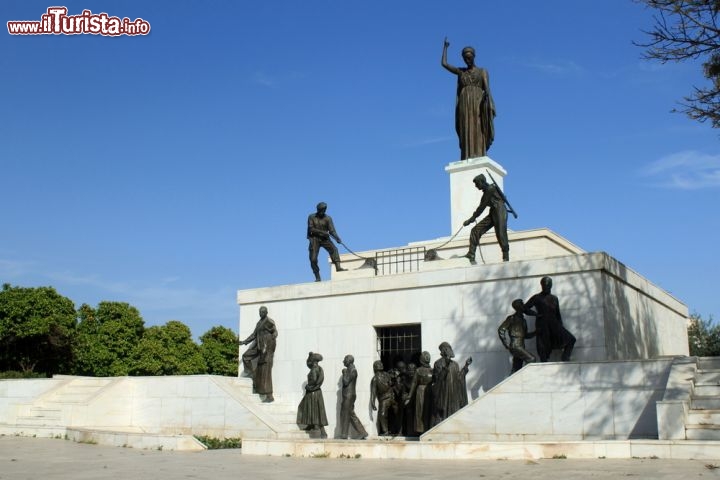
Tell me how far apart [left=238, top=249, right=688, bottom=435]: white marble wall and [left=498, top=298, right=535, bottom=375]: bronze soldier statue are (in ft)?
2.45

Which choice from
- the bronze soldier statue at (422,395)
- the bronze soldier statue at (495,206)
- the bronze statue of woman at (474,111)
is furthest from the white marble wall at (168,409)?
the bronze statue of woman at (474,111)

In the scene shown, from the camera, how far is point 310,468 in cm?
1162

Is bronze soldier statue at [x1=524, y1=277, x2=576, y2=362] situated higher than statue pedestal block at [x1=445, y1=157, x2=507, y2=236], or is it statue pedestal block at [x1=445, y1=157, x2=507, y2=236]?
statue pedestal block at [x1=445, y1=157, x2=507, y2=236]

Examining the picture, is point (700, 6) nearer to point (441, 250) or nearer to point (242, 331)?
point (441, 250)

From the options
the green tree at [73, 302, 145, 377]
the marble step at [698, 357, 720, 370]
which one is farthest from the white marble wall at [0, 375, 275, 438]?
the green tree at [73, 302, 145, 377]

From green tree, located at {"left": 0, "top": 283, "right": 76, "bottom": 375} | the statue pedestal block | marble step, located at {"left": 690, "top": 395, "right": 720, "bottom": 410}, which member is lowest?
marble step, located at {"left": 690, "top": 395, "right": 720, "bottom": 410}

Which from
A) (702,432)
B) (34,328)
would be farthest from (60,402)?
(702,432)

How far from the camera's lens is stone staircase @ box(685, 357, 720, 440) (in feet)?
39.4

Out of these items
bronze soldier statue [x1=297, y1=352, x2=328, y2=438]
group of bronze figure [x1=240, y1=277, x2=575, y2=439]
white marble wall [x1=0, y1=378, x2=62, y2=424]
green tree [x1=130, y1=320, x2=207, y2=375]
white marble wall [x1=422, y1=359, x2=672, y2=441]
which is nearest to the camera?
white marble wall [x1=422, y1=359, x2=672, y2=441]

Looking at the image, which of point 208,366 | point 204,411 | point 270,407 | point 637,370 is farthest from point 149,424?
point 208,366

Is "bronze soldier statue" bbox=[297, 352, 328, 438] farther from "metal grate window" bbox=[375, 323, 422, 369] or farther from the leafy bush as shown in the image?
"metal grate window" bbox=[375, 323, 422, 369]

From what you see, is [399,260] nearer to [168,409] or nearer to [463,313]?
[463,313]

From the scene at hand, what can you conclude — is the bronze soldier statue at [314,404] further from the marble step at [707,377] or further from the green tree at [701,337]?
the green tree at [701,337]

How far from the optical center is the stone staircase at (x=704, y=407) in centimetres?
1202
